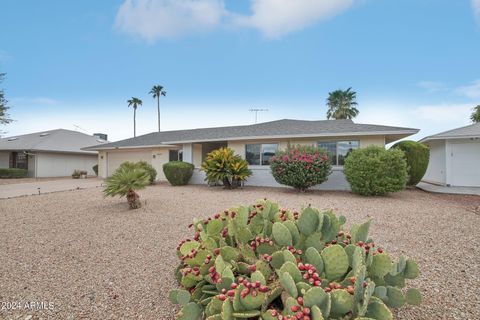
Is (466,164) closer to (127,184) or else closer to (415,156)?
(415,156)

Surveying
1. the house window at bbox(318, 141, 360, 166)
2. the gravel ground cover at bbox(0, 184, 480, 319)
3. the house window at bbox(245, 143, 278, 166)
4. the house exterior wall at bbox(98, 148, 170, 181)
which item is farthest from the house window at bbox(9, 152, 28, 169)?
the house window at bbox(318, 141, 360, 166)

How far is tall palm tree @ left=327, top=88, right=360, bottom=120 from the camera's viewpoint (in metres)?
26.6

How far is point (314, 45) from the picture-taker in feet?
36.6

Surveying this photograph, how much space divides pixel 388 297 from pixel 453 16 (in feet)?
38.3

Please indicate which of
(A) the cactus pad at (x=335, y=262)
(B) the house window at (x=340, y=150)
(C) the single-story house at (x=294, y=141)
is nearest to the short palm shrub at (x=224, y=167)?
(C) the single-story house at (x=294, y=141)

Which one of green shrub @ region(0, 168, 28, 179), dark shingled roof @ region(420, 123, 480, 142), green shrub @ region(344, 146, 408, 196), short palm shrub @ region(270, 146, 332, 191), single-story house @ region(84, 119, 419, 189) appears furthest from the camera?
green shrub @ region(0, 168, 28, 179)

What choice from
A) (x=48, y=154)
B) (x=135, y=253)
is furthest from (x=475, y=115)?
(x=48, y=154)

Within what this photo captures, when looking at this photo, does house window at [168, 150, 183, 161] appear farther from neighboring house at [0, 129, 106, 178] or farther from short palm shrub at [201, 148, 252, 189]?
neighboring house at [0, 129, 106, 178]

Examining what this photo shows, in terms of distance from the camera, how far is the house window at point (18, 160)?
893 inches

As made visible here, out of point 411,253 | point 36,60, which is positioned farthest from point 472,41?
point 36,60

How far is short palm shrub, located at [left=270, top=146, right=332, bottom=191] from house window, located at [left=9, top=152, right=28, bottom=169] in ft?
84.5

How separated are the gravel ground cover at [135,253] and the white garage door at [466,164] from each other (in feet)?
17.1

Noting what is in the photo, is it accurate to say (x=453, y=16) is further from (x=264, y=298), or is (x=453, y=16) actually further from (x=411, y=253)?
(x=264, y=298)

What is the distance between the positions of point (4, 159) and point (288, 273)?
107 feet
